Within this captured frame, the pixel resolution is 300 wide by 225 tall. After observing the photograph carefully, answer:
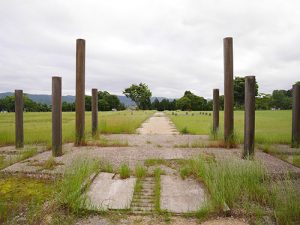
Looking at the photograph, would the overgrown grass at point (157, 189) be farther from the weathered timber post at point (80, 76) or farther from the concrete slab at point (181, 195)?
the weathered timber post at point (80, 76)

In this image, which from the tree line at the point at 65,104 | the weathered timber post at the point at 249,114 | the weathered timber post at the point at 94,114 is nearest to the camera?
the weathered timber post at the point at 249,114

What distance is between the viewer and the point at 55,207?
3.66 m

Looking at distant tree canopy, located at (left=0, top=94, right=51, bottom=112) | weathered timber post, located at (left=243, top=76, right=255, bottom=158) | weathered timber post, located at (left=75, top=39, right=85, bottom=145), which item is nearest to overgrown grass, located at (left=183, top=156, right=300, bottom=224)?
weathered timber post, located at (left=243, top=76, right=255, bottom=158)

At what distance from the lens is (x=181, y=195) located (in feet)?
13.7

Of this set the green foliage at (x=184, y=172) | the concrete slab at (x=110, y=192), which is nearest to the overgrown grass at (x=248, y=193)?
the green foliage at (x=184, y=172)

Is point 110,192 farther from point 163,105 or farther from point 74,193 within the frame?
point 163,105

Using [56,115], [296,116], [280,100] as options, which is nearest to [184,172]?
[56,115]

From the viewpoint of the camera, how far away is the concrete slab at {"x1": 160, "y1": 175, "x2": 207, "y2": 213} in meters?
3.75

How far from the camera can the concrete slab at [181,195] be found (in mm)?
3748

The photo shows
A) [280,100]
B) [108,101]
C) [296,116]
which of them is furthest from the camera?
[108,101]

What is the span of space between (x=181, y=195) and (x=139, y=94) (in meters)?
83.5

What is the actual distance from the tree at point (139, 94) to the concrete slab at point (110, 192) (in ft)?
269

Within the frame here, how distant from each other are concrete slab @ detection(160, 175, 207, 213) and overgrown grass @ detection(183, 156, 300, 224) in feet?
0.55

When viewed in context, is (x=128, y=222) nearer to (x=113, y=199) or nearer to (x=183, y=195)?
(x=113, y=199)
